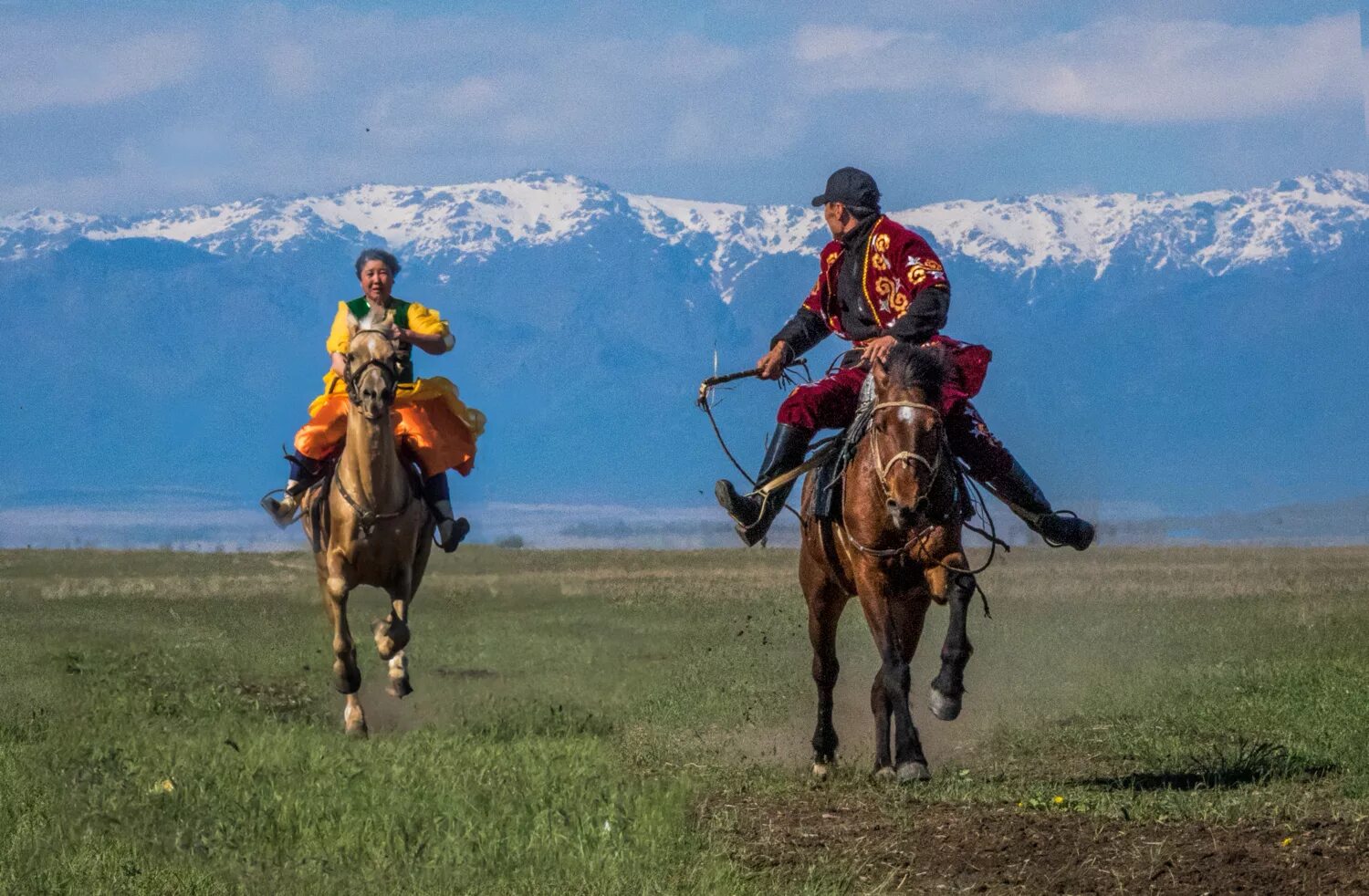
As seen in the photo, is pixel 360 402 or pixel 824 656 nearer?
pixel 824 656

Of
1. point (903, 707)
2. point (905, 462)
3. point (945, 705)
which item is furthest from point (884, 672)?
point (905, 462)

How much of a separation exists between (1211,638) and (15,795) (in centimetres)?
1420

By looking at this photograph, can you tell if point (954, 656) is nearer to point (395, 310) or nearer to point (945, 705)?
point (945, 705)

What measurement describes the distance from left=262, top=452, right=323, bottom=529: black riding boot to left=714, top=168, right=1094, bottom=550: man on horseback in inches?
152

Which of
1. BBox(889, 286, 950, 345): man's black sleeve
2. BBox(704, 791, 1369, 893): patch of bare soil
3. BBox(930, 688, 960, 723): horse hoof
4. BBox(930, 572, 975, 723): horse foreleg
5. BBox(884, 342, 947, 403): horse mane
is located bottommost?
BBox(704, 791, 1369, 893): patch of bare soil

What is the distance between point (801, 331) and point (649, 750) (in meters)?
3.20

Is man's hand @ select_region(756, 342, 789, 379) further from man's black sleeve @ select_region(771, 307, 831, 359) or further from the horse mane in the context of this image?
the horse mane

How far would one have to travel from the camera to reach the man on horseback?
12.3 meters

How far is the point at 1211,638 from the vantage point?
21.8 m

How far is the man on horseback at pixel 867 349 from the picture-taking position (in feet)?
40.2

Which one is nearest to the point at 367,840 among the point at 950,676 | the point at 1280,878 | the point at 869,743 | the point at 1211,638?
the point at 950,676

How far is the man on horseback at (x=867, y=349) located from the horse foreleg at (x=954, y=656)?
1.10 metres

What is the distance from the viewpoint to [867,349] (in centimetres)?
1213

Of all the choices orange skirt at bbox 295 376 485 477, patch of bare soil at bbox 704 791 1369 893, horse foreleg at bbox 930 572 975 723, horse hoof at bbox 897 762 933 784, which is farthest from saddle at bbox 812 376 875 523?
orange skirt at bbox 295 376 485 477
